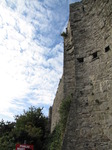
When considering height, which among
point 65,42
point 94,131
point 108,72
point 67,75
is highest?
point 65,42

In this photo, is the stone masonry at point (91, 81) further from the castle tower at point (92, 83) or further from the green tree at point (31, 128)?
the green tree at point (31, 128)

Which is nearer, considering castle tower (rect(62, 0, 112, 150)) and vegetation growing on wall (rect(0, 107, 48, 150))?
castle tower (rect(62, 0, 112, 150))

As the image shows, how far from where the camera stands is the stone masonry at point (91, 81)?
214 inches

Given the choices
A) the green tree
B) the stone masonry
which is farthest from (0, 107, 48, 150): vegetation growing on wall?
Result: the stone masonry

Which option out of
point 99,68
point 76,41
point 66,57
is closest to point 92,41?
point 76,41

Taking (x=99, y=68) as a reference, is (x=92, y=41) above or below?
above

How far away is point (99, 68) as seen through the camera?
248 inches

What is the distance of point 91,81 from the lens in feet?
21.1

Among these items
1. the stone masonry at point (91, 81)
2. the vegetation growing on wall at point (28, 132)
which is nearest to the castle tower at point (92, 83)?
the stone masonry at point (91, 81)

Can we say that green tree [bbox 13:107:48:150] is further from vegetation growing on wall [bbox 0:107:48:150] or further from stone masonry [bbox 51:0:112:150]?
stone masonry [bbox 51:0:112:150]

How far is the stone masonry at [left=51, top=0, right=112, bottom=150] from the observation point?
544cm

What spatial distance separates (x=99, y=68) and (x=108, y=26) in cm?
172

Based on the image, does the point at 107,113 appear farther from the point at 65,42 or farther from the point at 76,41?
the point at 65,42

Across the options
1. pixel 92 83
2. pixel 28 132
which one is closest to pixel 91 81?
pixel 92 83
